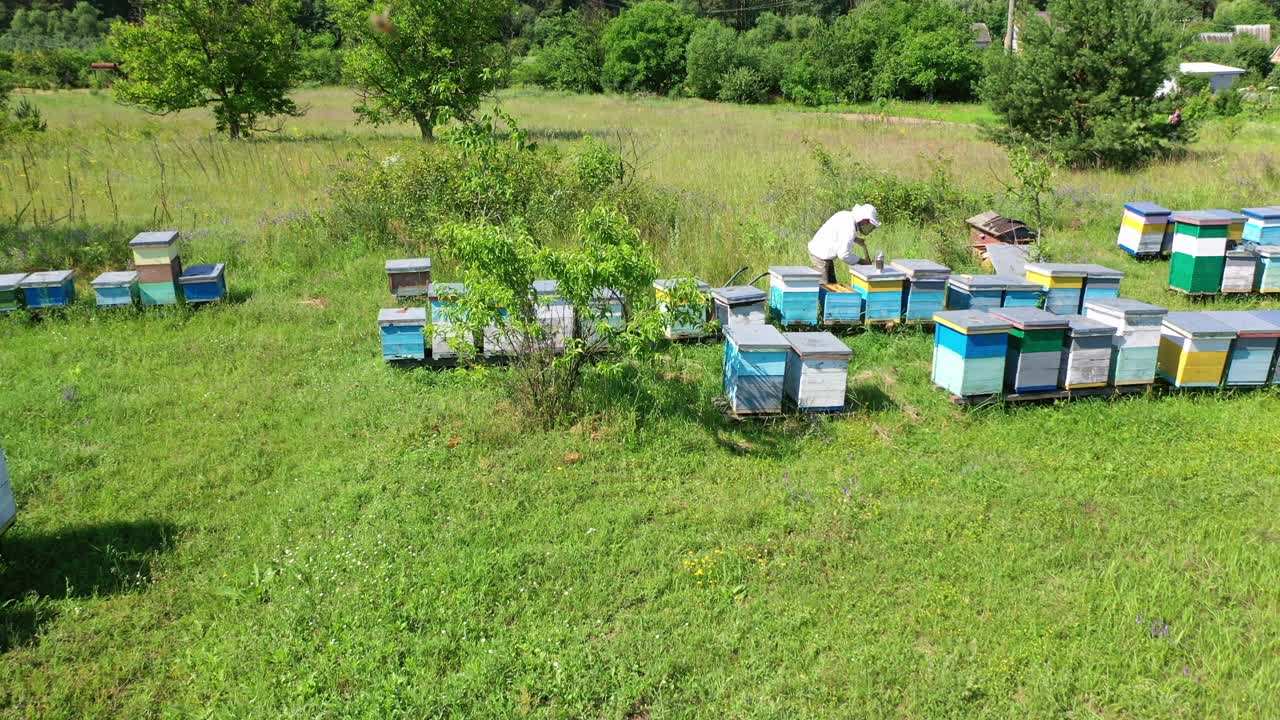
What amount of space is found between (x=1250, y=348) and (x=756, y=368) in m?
4.10

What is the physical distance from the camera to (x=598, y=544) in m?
4.75

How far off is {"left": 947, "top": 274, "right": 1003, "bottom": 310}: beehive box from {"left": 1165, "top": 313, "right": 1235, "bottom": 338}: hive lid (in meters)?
1.37

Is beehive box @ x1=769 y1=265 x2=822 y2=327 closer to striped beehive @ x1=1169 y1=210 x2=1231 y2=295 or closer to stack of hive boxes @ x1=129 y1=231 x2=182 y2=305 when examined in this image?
striped beehive @ x1=1169 y1=210 x2=1231 y2=295

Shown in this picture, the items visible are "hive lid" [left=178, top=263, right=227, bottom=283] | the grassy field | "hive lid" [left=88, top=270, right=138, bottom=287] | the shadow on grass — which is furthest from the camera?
"hive lid" [left=178, top=263, right=227, bottom=283]

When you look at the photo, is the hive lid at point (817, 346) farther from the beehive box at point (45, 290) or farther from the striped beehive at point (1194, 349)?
the beehive box at point (45, 290)

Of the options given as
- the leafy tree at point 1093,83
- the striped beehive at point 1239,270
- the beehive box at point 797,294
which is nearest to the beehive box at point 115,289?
the beehive box at point 797,294

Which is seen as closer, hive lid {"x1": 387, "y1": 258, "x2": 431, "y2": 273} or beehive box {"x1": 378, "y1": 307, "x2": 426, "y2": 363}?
beehive box {"x1": 378, "y1": 307, "x2": 426, "y2": 363}

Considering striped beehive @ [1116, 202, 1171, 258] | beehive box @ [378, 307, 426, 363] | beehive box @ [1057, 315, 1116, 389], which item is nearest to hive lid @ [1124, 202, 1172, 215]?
striped beehive @ [1116, 202, 1171, 258]

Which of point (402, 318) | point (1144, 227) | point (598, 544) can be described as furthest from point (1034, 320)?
point (1144, 227)

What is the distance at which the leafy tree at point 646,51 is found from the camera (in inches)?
1978

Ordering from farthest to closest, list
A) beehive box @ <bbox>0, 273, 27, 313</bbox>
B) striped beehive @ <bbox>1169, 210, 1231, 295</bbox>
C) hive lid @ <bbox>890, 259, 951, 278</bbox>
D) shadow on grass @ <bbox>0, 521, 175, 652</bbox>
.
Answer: striped beehive @ <bbox>1169, 210, 1231, 295</bbox> < beehive box @ <bbox>0, 273, 27, 313</bbox> < hive lid @ <bbox>890, 259, 951, 278</bbox> < shadow on grass @ <bbox>0, 521, 175, 652</bbox>

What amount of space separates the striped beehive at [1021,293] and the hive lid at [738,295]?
230 cm

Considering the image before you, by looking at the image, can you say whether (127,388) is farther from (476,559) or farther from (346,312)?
(476,559)

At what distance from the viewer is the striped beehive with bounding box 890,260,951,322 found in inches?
312
